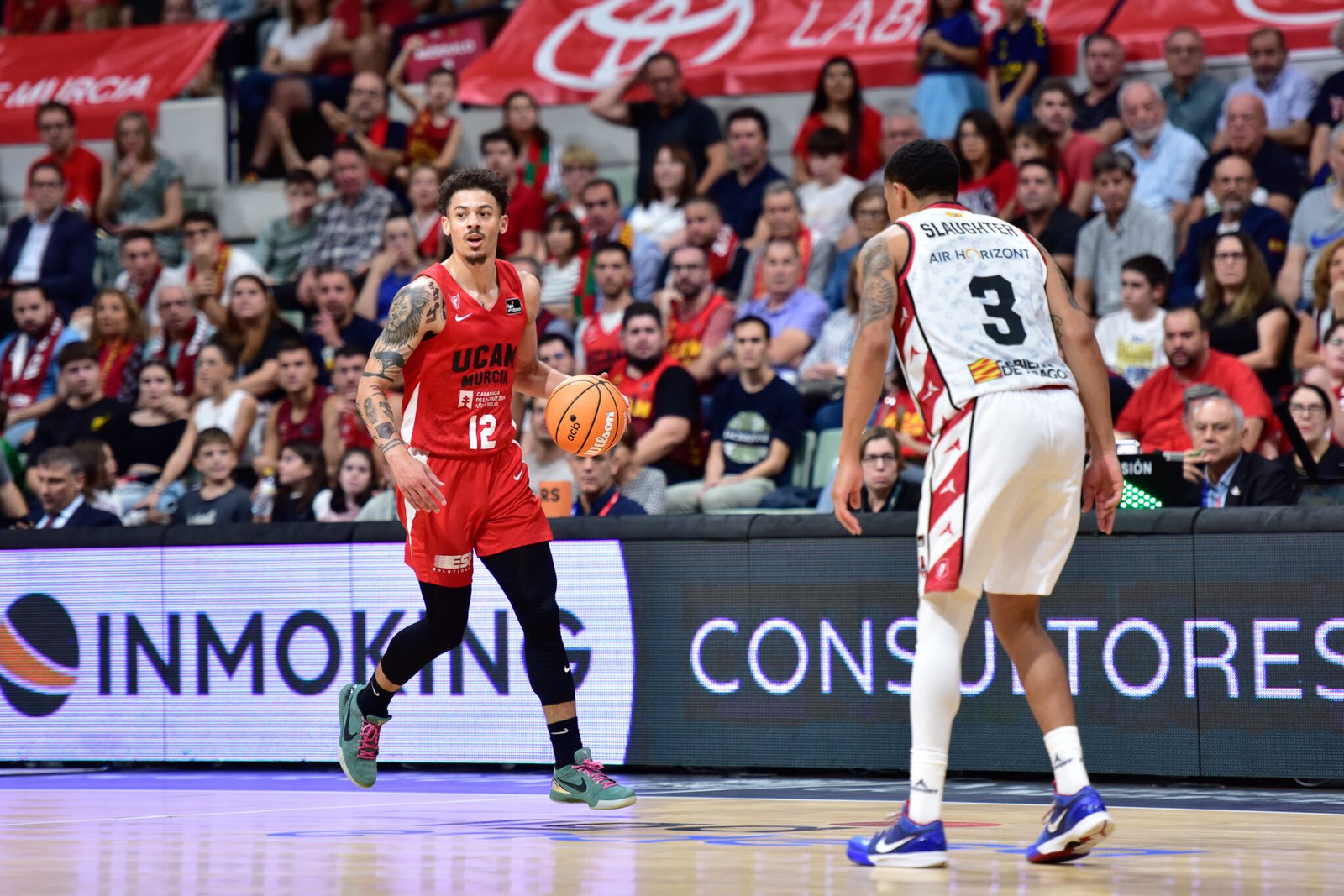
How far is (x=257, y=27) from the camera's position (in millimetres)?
18078

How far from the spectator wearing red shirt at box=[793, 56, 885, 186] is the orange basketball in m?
6.54


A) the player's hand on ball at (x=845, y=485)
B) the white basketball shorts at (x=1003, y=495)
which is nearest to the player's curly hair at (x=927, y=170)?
the white basketball shorts at (x=1003, y=495)

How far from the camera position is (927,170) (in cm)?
576

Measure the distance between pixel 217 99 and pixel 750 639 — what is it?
10.2 metres

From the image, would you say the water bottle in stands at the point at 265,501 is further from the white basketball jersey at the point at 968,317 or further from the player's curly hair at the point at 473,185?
the white basketball jersey at the point at 968,317

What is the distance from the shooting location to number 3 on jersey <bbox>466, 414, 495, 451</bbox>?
23.2 feet

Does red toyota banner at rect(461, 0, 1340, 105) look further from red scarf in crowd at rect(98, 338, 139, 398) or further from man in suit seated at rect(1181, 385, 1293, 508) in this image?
man in suit seated at rect(1181, 385, 1293, 508)

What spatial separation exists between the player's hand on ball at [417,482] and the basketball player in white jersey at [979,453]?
69.4 inches

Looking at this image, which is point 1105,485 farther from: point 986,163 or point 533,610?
point 986,163

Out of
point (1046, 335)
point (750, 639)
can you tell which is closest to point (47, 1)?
point (750, 639)

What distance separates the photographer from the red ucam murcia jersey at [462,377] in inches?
275

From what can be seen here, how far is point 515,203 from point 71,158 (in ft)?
14.7

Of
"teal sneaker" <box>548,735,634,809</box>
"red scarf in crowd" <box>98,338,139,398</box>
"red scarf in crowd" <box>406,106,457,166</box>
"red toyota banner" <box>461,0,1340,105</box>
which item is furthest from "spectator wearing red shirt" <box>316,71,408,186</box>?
"teal sneaker" <box>548,735,634,809</box>

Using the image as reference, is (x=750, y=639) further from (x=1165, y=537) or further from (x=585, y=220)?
(x=585, y=220)
